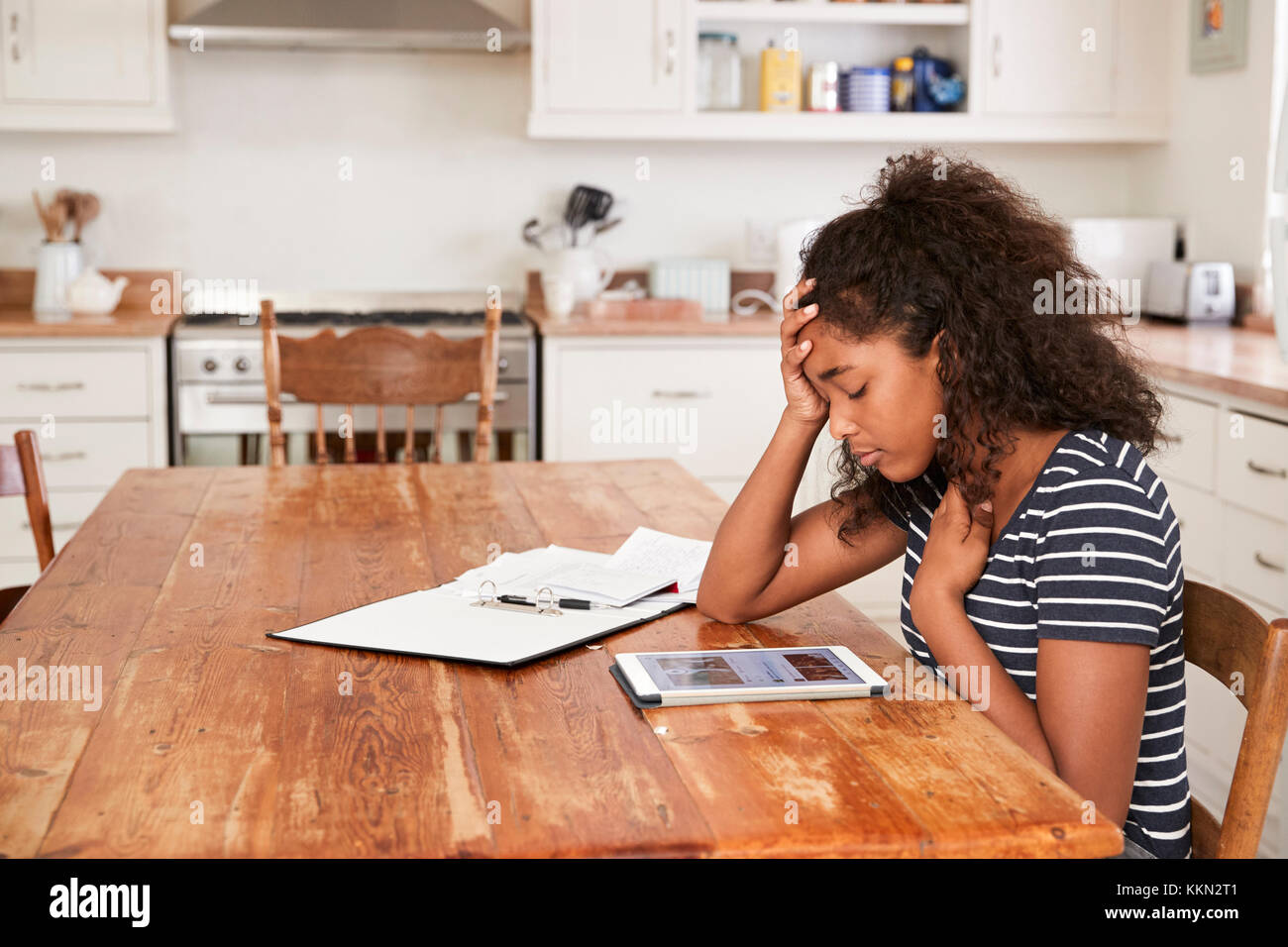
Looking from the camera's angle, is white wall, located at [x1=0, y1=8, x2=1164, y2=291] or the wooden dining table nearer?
the wooden dining table

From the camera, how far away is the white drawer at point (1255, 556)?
2334mm

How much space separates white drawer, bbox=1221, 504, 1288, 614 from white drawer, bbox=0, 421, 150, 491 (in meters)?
2.48

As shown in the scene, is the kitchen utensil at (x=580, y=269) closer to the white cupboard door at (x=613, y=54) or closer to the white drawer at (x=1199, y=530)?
the white cupboard door at (x=613, y=54)

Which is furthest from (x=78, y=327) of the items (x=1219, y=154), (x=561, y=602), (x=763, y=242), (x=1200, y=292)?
(x=1219, y=154)

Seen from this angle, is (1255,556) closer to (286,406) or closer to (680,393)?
(680,393)

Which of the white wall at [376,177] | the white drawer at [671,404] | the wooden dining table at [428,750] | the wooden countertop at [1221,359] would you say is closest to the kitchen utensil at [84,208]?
the white wall at [376,177]

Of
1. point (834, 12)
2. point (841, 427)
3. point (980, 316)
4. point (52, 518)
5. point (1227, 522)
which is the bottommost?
point (52, 518)

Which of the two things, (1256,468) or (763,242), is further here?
(763,242)

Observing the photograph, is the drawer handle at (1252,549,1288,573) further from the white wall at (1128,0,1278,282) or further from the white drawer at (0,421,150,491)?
the white drawer at (0,421,150,491)

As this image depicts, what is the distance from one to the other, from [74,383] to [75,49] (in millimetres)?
900

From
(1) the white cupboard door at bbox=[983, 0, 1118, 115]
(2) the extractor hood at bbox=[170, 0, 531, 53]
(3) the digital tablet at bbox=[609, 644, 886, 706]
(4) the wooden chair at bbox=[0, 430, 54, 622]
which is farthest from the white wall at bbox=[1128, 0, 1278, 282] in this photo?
(4) the wooden chair at bbox=[0, 430, 54, 622]

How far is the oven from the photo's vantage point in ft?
10.8

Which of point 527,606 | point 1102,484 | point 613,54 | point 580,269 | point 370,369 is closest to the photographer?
point 1102,484

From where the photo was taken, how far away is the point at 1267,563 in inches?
93.7
